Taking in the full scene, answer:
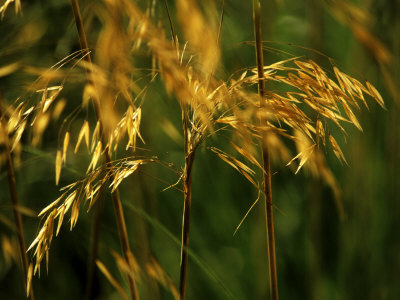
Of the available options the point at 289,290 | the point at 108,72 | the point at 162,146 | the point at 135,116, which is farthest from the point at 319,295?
the point at 108,72

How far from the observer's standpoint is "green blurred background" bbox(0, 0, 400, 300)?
749mm

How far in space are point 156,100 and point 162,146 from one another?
0.32 ft

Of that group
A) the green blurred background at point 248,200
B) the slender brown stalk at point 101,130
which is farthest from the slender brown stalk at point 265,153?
the green blurred background at point 248,200

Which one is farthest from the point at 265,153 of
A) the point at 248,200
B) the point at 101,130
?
the point at 248,200

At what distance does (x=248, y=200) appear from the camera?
82cm

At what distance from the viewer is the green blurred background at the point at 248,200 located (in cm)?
75

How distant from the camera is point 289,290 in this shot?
0.82 metres

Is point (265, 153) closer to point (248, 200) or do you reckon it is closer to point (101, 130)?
point (101, 130)

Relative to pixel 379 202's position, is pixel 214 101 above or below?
above

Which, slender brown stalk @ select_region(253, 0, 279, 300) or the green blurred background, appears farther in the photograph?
the green blurred background

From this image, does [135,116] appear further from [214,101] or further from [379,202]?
[379,202]

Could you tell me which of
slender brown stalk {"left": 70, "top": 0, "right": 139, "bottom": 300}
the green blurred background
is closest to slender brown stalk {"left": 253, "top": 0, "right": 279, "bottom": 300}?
slender brown stalk {"left": 70, "top": 0, "right": 139, "bottom": 300}

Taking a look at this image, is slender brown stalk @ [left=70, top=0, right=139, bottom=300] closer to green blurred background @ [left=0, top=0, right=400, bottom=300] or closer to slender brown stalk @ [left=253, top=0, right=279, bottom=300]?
slender brown stalk @ [left=253, top=0, right=279, bottom=300]

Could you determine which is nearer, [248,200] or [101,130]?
[101,130]
